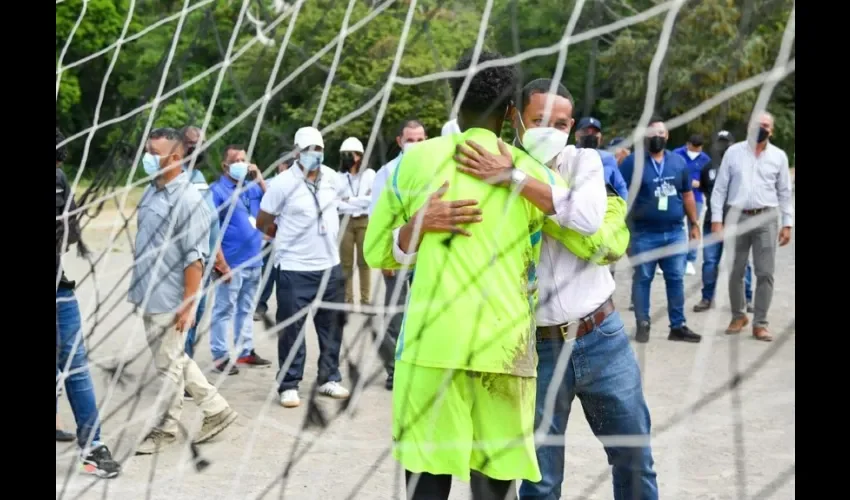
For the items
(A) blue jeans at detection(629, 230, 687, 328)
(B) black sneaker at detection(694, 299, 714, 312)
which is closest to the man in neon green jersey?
(A) blue jeans at detection(629, 230, 687, 328)

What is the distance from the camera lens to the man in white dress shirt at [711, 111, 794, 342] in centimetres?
595

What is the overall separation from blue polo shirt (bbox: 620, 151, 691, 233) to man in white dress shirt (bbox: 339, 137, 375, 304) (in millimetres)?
1593

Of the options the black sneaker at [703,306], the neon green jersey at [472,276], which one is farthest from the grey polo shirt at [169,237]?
the black sneaker at [703,306]

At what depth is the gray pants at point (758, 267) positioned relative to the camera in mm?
6582

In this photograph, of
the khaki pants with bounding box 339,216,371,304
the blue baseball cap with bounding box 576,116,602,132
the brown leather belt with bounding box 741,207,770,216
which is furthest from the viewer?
the khaki pants with bounding box 339,216,371,304

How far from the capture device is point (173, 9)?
21.7 ft

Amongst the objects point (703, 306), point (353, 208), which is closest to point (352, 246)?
point (353, 208)

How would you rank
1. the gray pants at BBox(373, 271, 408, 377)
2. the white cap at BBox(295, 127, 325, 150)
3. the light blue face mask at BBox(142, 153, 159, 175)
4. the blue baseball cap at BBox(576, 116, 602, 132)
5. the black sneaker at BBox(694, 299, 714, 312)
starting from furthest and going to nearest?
1. the black sneaker at BBox(694, 299, 714, 312)
2. the gray pants at BBox(373, 271, 408, 377)
3. the white cap at BBox(295, 127, 325, 150)
4. the light blue face mask at BBox(142, 153, 159, 175)
5. the blue baseball cap at BBox(576, 116, 602, 132)

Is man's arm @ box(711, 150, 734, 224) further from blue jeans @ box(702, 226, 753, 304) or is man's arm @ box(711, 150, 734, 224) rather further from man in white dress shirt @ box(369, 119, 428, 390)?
man in white dress shirt @ box(369, 119, 428, 390)

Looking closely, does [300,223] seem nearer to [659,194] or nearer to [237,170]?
[237,170]

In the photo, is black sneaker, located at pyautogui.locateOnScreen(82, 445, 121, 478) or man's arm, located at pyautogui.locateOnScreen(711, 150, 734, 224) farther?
man's arm, located at pyautogui.locateOnScreen(711, 150, 734, 224)
